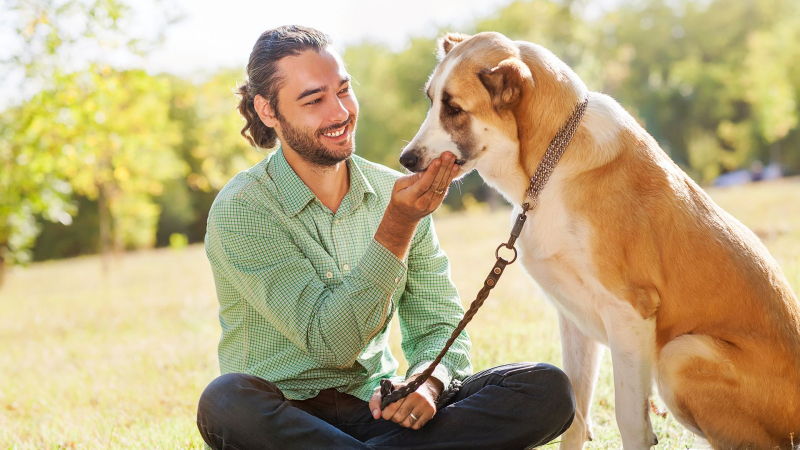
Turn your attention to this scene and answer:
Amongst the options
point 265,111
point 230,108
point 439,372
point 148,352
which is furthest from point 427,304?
point 230,108

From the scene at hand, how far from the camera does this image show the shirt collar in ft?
10.2

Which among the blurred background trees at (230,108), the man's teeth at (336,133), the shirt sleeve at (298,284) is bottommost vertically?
the blurred background trees at (230,108)

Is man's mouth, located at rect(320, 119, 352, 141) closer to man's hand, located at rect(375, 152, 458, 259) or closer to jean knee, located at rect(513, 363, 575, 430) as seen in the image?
man's hand, located at rect(375, 152, 458, 259)

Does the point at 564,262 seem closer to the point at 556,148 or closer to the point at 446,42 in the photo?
the point at 556,148

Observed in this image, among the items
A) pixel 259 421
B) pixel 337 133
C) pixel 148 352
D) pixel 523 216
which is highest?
pixel 337 133

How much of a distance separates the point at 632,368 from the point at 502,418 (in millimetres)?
549

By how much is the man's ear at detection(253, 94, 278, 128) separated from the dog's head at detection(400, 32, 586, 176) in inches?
31.2

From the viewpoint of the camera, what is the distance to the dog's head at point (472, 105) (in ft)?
9.50

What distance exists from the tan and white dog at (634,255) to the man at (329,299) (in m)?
0.28

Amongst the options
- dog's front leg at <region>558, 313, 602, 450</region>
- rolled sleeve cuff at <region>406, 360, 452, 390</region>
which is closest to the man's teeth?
rolled sleeve cuff at <region>406, 360, 452, 390</region>

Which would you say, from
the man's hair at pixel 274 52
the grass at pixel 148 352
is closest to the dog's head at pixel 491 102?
the man's hair at pixel 274 52

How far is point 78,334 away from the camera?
27.0ft

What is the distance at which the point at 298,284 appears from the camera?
9.22 ft

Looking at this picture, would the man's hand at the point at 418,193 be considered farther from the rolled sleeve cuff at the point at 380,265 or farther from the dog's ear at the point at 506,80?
the dog's ear at the point at 506,80
